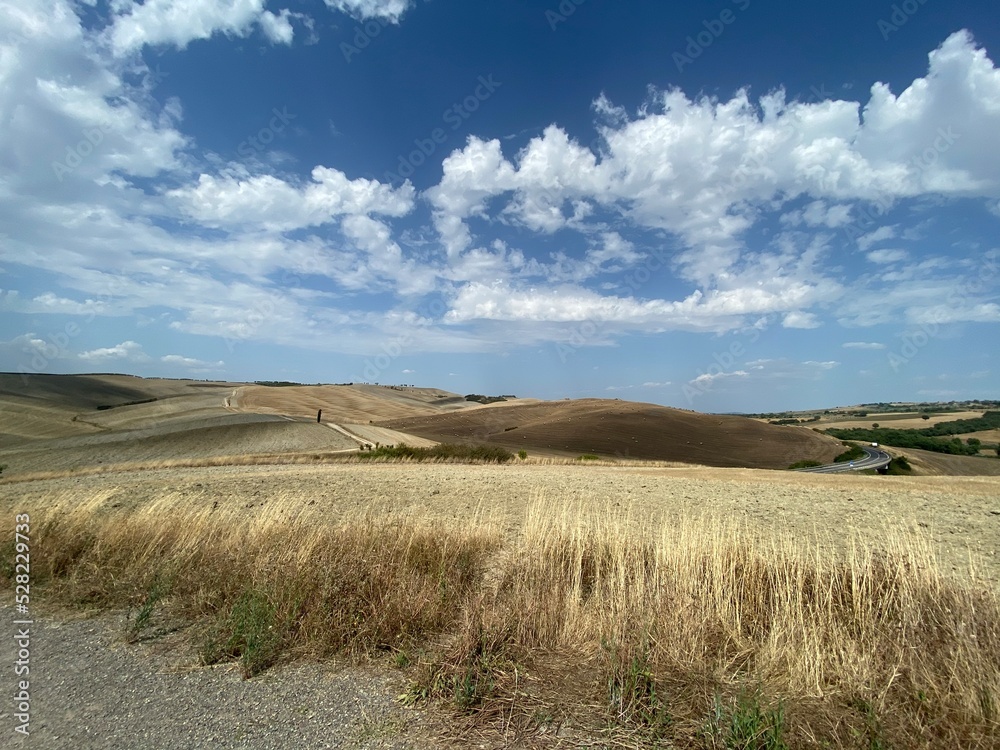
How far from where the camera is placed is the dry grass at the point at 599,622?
11.7 ft

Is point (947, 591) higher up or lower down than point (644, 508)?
higher up

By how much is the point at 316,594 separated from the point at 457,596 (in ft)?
5.14

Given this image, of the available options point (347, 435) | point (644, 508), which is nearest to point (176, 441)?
point (347, 435)

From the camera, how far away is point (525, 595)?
541 centimetres

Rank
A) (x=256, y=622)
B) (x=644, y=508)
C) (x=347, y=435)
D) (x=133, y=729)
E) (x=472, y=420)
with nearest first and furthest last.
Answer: (x=133, y=729) → (x=256, y=622) → (x=644, y=508) → (x=347, y=435) → (x=472, y=420)

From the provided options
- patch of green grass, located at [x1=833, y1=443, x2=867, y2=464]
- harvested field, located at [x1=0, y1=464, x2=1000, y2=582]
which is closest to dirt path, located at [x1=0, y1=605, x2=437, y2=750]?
harvested field, located at [x1=0, y1=464, x2=1000, y2=582]

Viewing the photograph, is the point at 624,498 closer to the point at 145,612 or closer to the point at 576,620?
the point at 576,620

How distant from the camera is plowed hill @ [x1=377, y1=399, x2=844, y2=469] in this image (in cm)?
Answer: 6084

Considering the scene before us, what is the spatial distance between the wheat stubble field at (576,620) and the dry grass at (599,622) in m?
0.02

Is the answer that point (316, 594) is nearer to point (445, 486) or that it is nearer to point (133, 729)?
point (133, 729)

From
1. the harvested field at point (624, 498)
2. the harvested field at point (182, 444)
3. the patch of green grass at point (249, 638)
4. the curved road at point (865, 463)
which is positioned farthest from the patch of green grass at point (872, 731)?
the curved road at point (865, 463)

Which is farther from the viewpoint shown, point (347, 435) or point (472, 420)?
point (472, 420)

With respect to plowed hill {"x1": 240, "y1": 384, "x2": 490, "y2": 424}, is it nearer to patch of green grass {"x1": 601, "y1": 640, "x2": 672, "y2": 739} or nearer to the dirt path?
the dirt path

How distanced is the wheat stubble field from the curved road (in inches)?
1962
